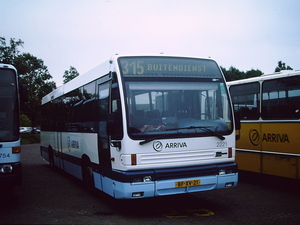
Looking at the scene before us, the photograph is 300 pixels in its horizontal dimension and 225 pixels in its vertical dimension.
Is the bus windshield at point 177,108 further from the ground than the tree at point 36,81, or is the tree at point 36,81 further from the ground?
the tree at point 36,81

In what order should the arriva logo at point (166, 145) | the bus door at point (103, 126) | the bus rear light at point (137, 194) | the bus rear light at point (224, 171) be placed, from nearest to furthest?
the bus rear light at point (137, 194) → the arriva logo at point (166, 145) → the bus rear light at point (224, 171) → the bus door at point (103, 126)

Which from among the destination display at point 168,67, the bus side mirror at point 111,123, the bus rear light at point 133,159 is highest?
the destination display at point 168,67

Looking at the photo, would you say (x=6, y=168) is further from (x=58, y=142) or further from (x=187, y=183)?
(x=58, y=142)

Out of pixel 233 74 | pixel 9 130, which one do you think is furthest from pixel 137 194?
pixel 233 74

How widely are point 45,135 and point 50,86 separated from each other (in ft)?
125

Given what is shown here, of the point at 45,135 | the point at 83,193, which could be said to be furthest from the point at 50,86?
the point at 83,193

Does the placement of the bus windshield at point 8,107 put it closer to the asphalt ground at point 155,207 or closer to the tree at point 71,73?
the asphalt ground at point 155,207

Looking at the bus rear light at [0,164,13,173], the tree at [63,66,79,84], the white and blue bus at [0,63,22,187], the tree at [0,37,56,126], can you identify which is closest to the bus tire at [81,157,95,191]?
the white and blue bus at [0,63,22,187]

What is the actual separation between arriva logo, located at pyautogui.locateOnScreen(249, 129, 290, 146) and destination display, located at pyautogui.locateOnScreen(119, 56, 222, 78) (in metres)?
2.75

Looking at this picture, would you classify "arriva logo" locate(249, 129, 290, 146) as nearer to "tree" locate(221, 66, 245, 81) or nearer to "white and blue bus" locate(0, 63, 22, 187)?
"white and blue bus" locate(0, 63, 22, 187)

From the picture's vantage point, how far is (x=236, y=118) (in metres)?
7.93

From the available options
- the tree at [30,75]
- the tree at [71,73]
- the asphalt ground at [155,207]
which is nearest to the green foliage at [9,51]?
the tree at [30,75]

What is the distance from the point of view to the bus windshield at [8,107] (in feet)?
26.7

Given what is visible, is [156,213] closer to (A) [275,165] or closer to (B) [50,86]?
(A) [275,165]
